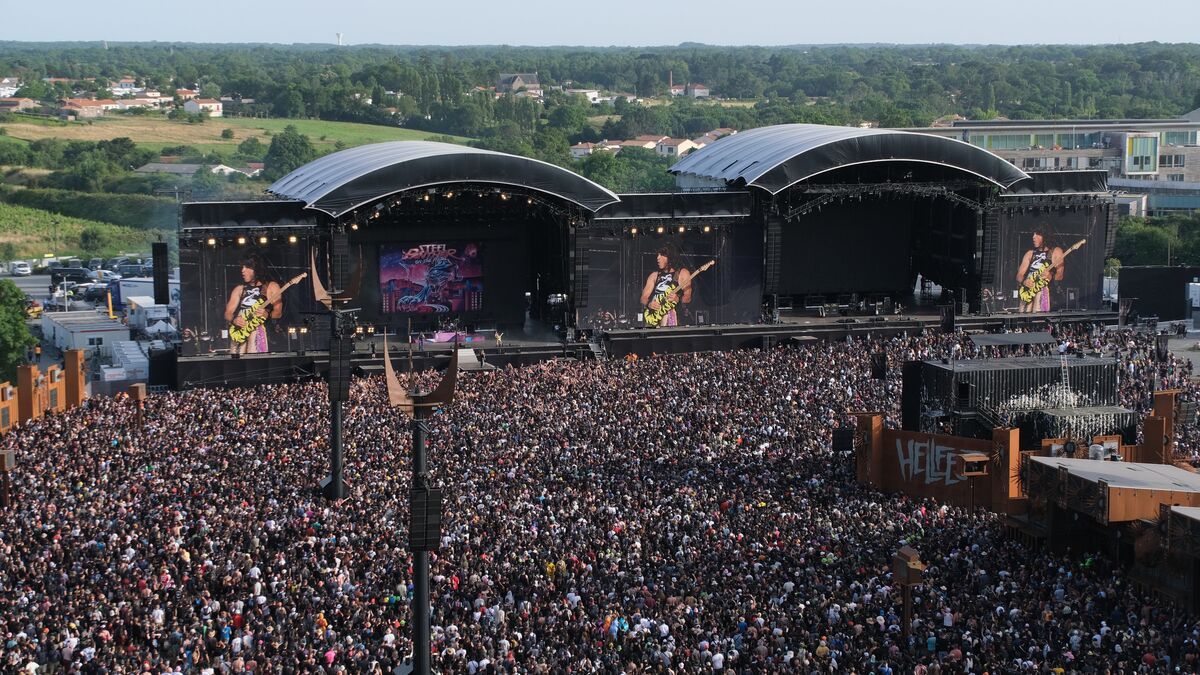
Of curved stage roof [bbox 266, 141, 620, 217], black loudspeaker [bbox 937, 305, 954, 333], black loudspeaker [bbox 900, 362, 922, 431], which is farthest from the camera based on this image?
black loudspeaker [bbox 937, 305, 954, 333]

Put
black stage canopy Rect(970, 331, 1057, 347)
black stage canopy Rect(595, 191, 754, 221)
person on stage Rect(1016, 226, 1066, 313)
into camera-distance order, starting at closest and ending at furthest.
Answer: black stage canopy Rect(970, 331, 1057, 347) → black stage canopy Rect(595, 191, 754, 221) → person on stage Rect(1016, 226, 1066, 313)

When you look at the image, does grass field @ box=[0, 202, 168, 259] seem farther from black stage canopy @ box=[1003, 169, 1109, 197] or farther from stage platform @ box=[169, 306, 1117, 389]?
black stage canopy @ box=[1003, 169, 1109, 197]

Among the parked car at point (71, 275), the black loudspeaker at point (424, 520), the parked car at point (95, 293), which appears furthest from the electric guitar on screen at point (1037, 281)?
the parked car at point (71, 275)

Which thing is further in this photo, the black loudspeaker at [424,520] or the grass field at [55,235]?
the grass field at [55,235]

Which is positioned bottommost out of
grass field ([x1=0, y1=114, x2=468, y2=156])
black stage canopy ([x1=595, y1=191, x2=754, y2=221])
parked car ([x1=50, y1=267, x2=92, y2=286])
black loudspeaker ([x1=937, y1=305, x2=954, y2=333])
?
black loudspeaker ([x1=937, y1=305, x2=954, y2=333])

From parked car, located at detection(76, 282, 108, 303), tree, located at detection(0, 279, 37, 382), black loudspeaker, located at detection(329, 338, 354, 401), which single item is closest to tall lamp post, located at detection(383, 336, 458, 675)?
black loudspeaker, located at detection(329, 338, 354, 401)

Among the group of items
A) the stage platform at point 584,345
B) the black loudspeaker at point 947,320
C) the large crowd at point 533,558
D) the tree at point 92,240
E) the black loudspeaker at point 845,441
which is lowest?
the large crowd at point 533,558

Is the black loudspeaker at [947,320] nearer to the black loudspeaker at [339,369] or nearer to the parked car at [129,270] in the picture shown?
the black loudspeaker at [339,369]
